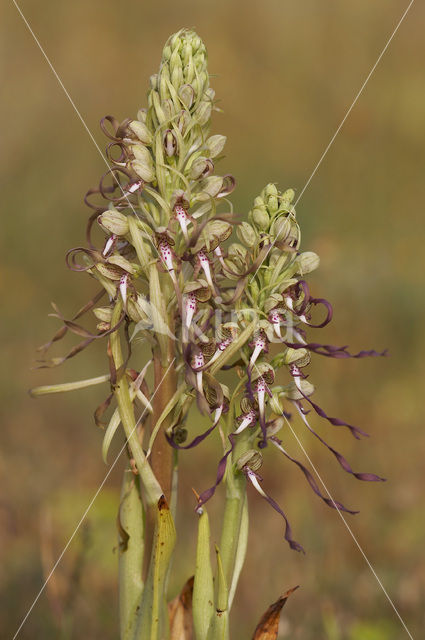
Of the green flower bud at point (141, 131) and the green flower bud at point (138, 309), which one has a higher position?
the green flower bud at point (141, 131)

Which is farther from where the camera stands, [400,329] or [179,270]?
[400,329]

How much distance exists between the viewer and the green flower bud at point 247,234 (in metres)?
1.90

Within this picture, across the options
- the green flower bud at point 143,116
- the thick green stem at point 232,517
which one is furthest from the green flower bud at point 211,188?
the thick green stem at point 232,517

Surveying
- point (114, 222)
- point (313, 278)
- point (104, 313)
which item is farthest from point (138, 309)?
point (313, 278)

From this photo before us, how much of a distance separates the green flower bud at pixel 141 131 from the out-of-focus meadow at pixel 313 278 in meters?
1.55

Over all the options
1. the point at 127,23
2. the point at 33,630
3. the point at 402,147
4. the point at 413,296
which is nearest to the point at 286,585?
the point at 33,630

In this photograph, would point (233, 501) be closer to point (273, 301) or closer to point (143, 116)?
point (273, 301)

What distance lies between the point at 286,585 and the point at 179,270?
2.13m

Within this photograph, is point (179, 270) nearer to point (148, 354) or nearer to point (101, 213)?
point (101, 213)

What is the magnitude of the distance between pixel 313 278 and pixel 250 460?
11.7ft

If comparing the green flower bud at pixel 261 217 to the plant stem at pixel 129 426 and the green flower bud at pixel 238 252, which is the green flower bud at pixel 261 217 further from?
the plant stem at pixel 129 426

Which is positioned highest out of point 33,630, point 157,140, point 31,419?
point 157,140

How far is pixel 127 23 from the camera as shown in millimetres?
7543

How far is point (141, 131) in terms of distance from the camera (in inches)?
75.7
